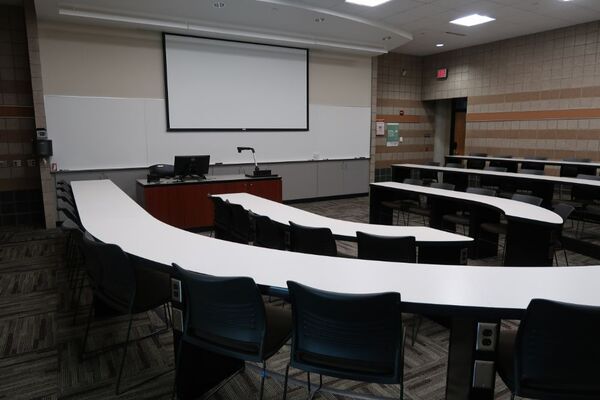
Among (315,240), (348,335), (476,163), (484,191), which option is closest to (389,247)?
(315,240)

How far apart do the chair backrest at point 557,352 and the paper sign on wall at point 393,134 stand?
952 cm

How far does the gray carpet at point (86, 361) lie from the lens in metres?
2.41

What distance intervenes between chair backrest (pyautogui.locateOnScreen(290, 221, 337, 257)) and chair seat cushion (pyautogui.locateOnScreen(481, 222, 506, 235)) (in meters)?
2.20

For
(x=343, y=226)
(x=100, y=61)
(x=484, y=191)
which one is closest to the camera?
(x=343, y=226)

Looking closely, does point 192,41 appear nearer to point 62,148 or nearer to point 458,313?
point 62,148

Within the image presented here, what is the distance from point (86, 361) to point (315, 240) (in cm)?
173

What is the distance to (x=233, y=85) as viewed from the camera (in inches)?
304

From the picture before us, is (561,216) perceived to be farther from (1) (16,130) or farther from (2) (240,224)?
(1) (16,130)

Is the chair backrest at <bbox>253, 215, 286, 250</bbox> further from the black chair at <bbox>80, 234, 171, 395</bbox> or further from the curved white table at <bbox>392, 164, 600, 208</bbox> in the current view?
the curved white table at <bbox>392, 164, 600, 208</bbox>

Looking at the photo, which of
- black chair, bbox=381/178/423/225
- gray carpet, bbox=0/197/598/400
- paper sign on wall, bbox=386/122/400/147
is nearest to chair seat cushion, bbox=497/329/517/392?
gray carpet, bbox=0/197/598/400

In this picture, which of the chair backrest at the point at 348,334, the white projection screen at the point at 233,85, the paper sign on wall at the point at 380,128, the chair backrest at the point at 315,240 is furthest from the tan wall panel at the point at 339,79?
the chair backrest at the point at 348,334

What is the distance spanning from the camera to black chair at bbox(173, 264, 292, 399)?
1.83 m

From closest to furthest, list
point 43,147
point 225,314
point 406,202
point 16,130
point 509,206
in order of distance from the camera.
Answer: point 225,314 < point 509,206 < point 406,202 < point 43,147 < point 16,130

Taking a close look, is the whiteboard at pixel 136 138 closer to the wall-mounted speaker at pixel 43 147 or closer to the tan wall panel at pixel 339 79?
the wall-mounted speaker at pixel 43 147
